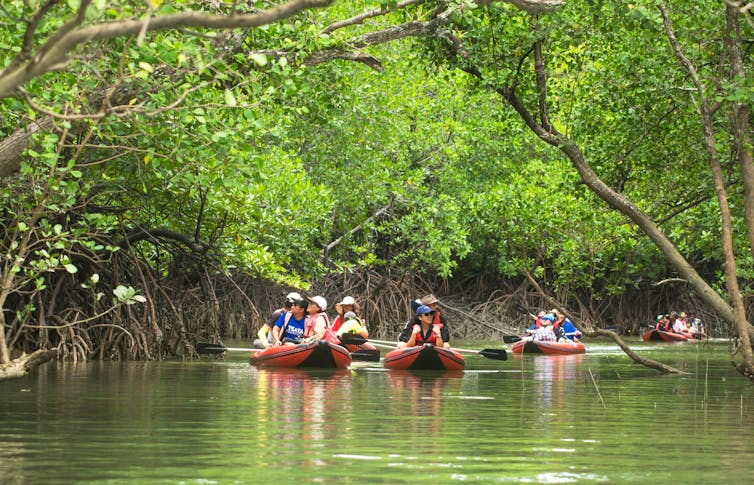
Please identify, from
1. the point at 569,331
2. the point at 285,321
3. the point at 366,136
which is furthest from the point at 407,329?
the point at 569,331

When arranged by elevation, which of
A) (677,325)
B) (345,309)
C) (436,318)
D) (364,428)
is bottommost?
(364,428)

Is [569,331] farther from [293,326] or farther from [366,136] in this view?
[293,326]

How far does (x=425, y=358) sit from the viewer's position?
16031 millimetres

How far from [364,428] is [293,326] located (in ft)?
28.0

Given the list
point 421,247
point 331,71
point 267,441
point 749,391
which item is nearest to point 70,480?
point 267,441

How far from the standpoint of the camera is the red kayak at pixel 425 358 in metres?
15.9

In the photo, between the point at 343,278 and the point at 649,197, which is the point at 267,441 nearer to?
the point at 649,197

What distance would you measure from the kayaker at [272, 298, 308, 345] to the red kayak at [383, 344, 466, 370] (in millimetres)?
1398

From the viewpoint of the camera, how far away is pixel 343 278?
2766 centimetres

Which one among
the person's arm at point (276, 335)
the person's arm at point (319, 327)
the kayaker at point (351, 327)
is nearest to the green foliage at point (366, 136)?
the kayaker at point (351, 327)

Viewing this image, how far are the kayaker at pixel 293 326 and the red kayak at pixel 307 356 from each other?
55 centimetres

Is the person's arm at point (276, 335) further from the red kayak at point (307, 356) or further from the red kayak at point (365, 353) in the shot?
the red kayak at point (365, 353)

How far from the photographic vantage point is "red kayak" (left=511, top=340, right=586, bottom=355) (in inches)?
912

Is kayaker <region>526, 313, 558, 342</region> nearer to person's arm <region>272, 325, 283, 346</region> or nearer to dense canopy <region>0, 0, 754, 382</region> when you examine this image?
dense canopy <region>0, 0, 754, 382</region>
